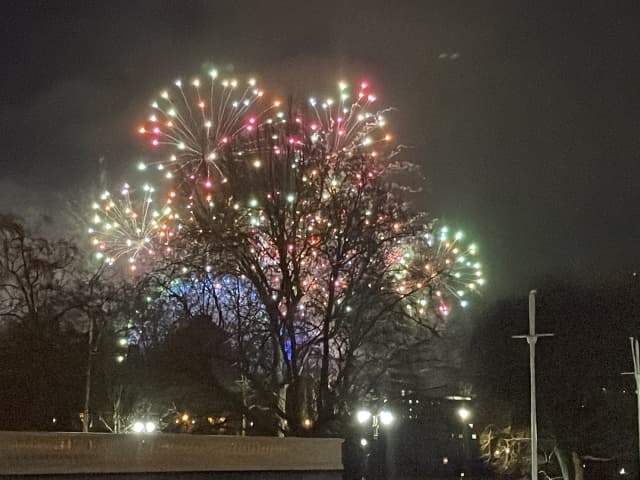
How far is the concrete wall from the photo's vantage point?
9.27 metres

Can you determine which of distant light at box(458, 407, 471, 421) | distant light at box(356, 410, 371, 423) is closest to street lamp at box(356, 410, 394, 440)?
distant light at box(356, 410, 371, 423)

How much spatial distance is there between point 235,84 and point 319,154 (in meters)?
2.63

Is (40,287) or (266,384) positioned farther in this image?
(40,287)

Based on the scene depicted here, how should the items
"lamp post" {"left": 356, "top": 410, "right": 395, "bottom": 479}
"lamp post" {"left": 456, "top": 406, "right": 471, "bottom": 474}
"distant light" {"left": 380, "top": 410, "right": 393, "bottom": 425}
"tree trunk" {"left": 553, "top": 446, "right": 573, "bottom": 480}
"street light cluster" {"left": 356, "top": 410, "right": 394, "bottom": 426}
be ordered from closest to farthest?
1. "street light cluster" {"left": 356, "top": 410, "right": 394, "bottom": 426}
2. "lamp post" {"left": 356, "top": 410, "right": 395, "bottom": 479}
3. "distant light" {"left": 380, "top": 410, "right": 393, "bottom": 425}
4. "tree trunk" {"left": 553, "top": 446, "right": 573, "bottom": 480}
5. "lamp post" {"left": 456, "top": 406, "right": 471, "bottom": 474}

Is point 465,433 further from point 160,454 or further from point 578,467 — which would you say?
point 160,454

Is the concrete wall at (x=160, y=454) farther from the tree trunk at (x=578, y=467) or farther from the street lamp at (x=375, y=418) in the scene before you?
the tree trunk at (x=578, y=467)

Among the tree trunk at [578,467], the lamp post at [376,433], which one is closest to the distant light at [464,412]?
the tree trunk at [578,467]

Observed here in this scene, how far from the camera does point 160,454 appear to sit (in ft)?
34.4

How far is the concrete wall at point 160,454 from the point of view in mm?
9273

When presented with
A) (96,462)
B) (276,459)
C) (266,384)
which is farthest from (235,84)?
(96,462)

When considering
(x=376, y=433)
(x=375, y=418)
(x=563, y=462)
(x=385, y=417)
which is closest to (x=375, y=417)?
(x=375, y=418)

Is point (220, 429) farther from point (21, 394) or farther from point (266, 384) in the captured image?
point (21, 394)

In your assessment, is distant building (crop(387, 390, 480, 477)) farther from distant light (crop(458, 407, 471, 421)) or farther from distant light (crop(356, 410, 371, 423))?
distant light (crop(356, 410, 371, 423))

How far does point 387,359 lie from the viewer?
22.0 m
